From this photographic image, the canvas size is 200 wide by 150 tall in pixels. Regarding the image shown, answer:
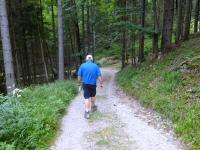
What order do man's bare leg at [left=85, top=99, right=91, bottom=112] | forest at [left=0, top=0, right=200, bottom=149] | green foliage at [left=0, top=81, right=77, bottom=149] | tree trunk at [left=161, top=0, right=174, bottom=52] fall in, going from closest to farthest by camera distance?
1. green foliage at [left=0, top=81, right=77, bottom=149]
2. man's bare leg at [left=85, top=99, right=91, bottom=112]
3. tree trunk at [left=161, top=0, right=174, bottom=52]
4. forest at [left=0, top=0, right=200, bottom=149]

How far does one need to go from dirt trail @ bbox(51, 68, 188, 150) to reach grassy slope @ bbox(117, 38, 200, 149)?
0.33 meters

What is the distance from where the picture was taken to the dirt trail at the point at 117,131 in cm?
659

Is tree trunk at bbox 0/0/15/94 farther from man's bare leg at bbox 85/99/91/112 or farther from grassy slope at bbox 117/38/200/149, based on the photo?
grassy slope at bbox 117/38/200/149

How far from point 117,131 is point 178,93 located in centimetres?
341

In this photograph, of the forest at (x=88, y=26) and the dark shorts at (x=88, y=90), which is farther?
the forest at (x=88, y=26)

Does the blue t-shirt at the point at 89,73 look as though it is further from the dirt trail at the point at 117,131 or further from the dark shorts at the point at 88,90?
the dirt trail at the point at 117,131

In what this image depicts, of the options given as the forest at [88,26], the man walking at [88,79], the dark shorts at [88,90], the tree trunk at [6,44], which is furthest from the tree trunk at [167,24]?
the tree trunk at [6,44]

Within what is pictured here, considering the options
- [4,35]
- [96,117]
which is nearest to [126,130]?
[96,117]

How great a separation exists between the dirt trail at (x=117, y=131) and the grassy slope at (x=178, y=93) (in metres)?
0.33

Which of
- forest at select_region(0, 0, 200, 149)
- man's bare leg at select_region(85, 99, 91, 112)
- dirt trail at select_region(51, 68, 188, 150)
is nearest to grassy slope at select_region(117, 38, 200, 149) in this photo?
dirt trail at select_region(51, 68, 188, 150)

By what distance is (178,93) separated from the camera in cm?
989

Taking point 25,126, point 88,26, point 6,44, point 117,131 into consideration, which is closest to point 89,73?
point 117,131

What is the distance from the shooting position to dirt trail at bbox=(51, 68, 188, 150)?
21.6ft

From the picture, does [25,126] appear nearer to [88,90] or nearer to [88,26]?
[88,90]
